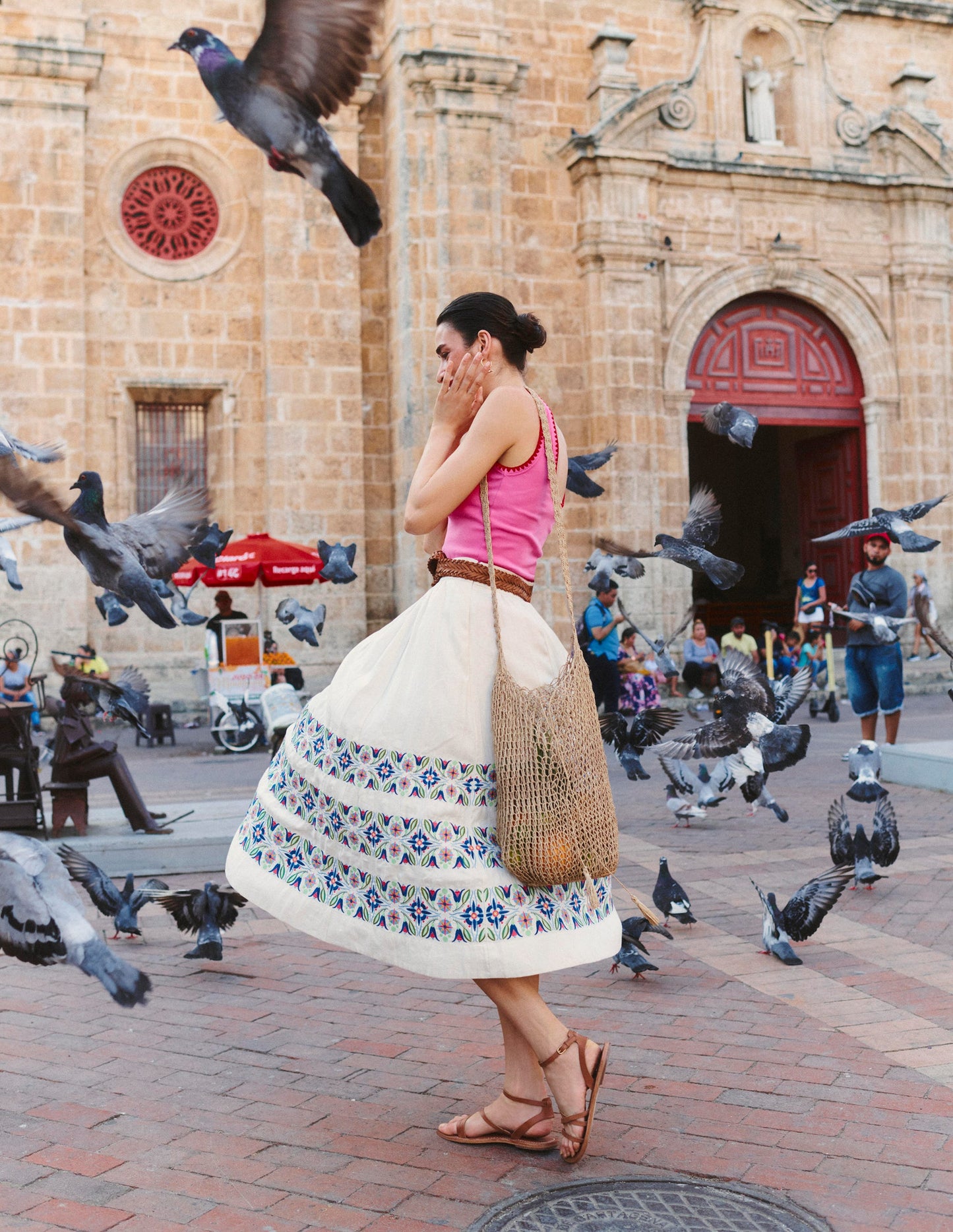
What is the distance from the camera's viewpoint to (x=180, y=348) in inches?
659

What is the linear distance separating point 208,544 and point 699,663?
12.5m

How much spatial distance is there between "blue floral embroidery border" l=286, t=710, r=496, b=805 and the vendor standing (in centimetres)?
1109

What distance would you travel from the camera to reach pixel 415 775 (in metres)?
3.05

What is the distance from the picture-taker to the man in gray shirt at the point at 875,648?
33.1 ft

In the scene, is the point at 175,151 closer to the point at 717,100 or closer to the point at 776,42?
the point at 717,100

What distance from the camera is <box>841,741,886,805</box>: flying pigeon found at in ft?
22.1

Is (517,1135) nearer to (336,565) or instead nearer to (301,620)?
(336,565)

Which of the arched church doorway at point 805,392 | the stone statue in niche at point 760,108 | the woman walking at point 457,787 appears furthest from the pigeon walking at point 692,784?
the stone statue in niche at point 760,108

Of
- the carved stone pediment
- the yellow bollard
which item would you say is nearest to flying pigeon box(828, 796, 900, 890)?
the yellow bollard

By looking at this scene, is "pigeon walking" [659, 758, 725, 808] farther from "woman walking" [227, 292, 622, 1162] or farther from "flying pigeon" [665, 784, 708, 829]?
"woman walking" [227, 292, 622, 1162]

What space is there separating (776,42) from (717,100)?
1.63 m

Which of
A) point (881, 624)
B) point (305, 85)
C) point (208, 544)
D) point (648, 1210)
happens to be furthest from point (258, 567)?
point (648, 1210)

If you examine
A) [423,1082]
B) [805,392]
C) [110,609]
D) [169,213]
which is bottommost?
[423,1082]

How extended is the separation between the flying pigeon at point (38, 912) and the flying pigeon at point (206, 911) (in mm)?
1941
